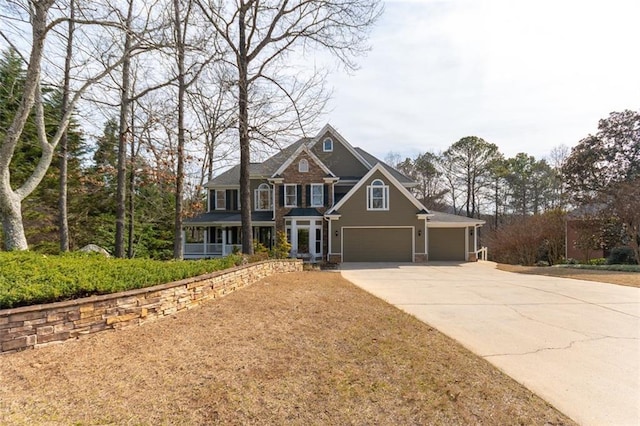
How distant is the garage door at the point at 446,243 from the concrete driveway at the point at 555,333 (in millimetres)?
9835

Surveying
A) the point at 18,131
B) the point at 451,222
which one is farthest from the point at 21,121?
the point at 451,222

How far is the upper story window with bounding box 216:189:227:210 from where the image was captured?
77.4 ft

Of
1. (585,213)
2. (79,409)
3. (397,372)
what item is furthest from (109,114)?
(585,213)

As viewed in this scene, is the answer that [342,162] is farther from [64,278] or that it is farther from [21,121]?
[64,278]

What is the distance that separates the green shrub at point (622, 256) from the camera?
1933cm

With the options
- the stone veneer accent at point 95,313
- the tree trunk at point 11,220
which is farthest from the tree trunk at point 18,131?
the stone veneer accent at point 95,313

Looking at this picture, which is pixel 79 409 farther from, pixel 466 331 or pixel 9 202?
pixel 9 202

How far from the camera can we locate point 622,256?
64.7 feet

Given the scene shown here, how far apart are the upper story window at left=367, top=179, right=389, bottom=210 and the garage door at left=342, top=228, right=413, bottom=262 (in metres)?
1.33

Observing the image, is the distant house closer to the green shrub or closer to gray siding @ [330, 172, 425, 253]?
gray siding @ [330, 172, 425, 253]

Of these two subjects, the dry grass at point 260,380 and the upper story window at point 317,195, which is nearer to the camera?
the dry grass at point 260,380

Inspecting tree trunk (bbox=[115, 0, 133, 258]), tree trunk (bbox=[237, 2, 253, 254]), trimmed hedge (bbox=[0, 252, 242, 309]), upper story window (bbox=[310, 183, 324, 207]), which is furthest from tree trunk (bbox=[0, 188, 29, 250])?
upper story window (bbox=[310, 183, 324, 207])

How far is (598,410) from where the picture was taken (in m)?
3.23

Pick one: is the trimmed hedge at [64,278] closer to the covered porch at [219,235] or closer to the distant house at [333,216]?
the distant house at [333,216]
